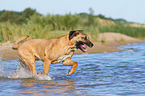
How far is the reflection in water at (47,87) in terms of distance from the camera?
6935 mm

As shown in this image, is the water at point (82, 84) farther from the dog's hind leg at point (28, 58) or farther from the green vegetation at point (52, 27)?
the green vegetation at point (52, 27)

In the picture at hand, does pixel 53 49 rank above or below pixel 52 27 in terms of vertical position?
below

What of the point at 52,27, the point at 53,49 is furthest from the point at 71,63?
the point at 52,27

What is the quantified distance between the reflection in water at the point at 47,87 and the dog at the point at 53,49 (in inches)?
20.4

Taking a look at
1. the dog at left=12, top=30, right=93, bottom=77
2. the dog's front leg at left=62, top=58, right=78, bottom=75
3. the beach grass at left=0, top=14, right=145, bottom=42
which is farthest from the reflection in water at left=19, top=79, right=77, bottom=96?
the beach grass at left=0, top=14, right=145, bottom=42

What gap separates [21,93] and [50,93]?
0.70 meters

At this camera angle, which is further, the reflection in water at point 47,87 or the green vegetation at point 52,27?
the green vegetation at point 52,27

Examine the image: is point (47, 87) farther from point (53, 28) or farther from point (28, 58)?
point (53, 28)

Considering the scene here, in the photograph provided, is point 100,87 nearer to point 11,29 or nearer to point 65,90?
point 65,90

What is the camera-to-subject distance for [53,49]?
8609mm

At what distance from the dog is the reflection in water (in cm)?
52

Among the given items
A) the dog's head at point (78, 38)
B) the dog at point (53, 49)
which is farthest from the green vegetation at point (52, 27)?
the dog's head at point (78, 38)

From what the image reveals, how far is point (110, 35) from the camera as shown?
32.8 metres

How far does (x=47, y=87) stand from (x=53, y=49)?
52.4 inches
